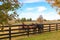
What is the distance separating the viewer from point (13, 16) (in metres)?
13.2

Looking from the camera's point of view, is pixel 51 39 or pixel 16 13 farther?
pixel 51 39

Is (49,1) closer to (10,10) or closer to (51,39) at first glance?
(51,39)

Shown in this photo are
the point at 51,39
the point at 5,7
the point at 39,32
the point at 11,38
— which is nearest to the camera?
the point at 5,7

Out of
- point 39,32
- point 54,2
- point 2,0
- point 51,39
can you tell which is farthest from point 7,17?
point 54,2

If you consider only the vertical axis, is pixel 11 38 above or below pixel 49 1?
below

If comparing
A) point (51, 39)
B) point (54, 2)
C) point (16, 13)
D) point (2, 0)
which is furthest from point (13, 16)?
point (54, 2)

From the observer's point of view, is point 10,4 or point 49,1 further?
point 49,1

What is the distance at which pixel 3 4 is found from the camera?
13008 millimetres

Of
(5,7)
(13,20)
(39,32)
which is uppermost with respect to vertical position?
(5,7)

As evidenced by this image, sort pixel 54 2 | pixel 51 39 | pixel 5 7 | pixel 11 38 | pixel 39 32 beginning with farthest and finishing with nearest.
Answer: pixel 54 2, pixel 39 32, pixel 11 38, pixel 51 39, pixel 5 7

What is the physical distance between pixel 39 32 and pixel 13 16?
36.6ft

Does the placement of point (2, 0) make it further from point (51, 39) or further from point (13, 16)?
point (51, 39)

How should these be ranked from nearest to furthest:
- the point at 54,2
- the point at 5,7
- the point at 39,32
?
the point at 5,7 → the point at 39,32 → the point at 54,2

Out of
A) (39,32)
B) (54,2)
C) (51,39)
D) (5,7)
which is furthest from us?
(54,2)
